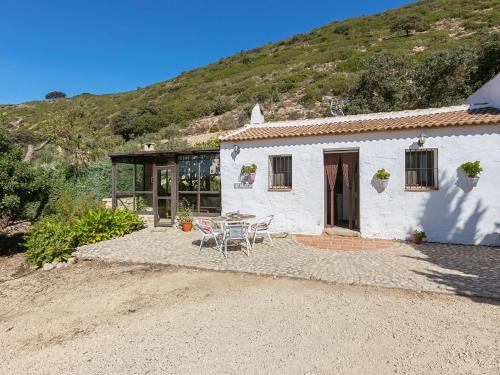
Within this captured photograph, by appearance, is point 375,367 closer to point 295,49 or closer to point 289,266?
point 289,266

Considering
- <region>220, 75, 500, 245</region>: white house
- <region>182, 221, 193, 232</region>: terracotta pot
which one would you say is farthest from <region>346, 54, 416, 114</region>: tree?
<region>182, 221, 193, 232</region>: terracotta pot

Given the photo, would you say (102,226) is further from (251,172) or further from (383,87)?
(383,87)

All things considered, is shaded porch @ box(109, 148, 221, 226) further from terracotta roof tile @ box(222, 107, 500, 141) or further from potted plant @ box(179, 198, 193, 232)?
terracotta roof tile @ box(222, 107, 500, 141)

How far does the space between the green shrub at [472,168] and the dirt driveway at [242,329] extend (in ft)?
14.1

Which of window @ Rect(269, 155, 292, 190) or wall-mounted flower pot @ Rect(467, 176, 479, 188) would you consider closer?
wall-mounted flower pot @ Rect(467, 176, 479, 188)

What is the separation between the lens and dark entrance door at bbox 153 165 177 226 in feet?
39.2

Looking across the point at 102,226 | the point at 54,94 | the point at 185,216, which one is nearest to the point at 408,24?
the point at 185,216

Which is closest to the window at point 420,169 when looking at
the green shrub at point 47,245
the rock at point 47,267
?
the green shrub at point 47,245

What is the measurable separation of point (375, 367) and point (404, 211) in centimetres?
644

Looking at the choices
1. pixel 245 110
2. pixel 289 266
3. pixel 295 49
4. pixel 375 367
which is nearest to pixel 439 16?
pixel 295 49

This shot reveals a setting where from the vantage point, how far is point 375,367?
9.87ft

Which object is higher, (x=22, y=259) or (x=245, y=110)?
(x=245, y=110)

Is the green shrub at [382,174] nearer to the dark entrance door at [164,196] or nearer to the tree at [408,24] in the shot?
the dark entrance door at [164,196]

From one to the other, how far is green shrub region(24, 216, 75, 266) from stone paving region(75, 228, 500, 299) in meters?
0.49
